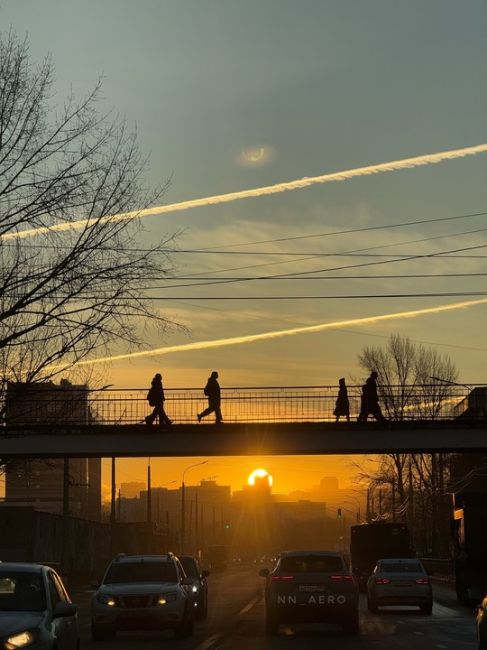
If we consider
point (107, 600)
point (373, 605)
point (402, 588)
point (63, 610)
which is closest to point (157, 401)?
point (373, 605)

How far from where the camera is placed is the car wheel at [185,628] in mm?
21922

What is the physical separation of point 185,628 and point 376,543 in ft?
98.6

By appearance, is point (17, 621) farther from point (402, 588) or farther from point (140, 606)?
point (402, 588)

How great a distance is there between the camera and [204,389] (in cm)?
4516

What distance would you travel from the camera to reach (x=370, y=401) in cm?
4462

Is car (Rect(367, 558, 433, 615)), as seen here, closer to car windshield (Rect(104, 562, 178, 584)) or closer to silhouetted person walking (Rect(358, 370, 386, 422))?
car windshield (Rect(104, 562, 178, 584))

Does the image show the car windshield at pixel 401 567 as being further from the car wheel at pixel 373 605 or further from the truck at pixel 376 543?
the truck at pixel 376 543

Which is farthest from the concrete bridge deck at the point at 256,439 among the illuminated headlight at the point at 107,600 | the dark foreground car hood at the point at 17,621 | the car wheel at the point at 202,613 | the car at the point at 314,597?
the dark foreground car hood at the point at 17,621

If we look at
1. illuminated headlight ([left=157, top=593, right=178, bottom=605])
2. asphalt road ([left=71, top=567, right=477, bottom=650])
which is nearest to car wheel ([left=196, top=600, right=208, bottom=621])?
asphalt road ([left=71, top=567, right=477, bottom=650])

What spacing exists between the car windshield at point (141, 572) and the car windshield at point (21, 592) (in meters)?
→ 9.61

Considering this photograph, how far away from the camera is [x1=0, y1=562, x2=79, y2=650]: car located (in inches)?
466

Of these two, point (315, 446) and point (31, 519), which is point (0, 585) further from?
point (31, 519)

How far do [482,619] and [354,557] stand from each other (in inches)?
1500

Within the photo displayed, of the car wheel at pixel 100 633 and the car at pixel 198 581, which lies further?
the car at pixel 198 581
